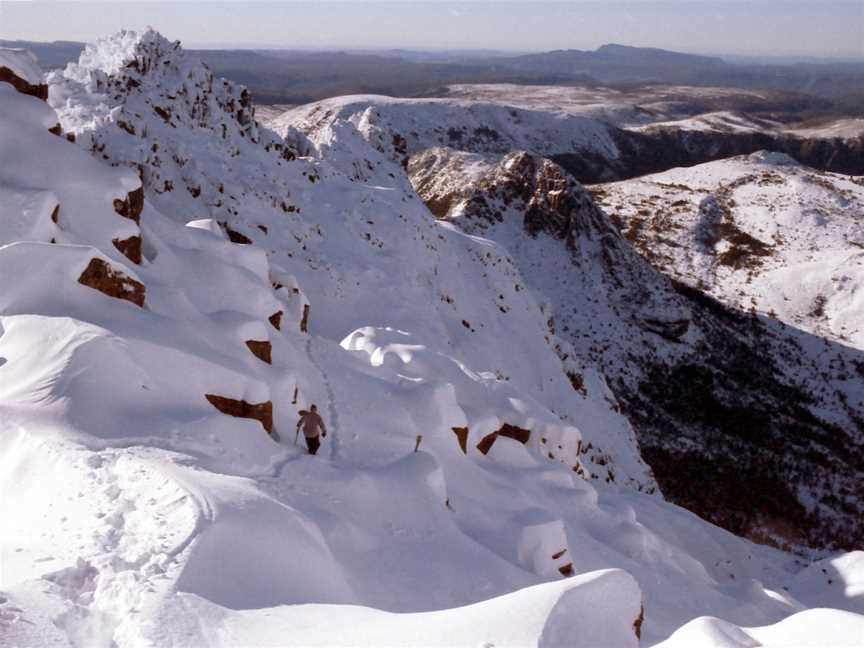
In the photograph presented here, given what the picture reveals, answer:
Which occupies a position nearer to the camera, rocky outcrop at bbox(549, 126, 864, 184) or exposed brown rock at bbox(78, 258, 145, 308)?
exposed brown rock at bbox(78, 258, 145, 308)

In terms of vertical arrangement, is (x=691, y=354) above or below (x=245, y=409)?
→ below

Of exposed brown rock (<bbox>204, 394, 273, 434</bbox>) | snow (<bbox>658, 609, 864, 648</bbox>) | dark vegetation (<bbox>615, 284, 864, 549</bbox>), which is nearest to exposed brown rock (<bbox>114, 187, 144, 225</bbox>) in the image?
exposed brown rock (<bbox>204, 394, 273, 434</bbox>)

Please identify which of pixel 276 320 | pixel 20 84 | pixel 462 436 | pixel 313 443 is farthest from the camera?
pixel 276 320

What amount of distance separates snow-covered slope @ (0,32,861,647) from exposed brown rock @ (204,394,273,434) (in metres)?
0.04

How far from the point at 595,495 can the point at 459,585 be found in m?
7.09

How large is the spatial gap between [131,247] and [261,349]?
308 centimetres

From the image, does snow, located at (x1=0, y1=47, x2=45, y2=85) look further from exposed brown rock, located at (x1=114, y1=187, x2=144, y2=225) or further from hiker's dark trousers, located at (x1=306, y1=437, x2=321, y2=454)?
hiker's dark trousers, located at (x1=306, y1=437, x2=321, y2=454)

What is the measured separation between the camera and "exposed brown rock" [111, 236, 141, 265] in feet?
37.7

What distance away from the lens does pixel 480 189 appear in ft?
149

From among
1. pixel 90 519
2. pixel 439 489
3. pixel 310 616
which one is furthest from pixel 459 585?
pixel 90 519

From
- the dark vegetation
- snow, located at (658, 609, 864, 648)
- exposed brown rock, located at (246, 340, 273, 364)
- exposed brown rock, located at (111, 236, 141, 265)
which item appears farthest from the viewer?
the dark vegetation

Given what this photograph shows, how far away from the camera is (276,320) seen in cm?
1369

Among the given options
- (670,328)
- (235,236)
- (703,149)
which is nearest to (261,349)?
(235,236)

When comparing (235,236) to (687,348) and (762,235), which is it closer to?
(687,348)
